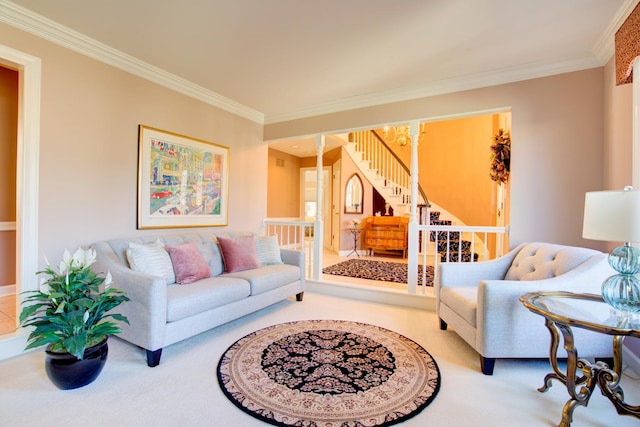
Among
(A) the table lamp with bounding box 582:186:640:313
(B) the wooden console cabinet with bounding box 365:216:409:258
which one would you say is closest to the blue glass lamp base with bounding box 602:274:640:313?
(A) the table lamp with bounding box 582:186:640:313

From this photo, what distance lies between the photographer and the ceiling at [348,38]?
2.22 m

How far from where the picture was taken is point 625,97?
2.45 meters

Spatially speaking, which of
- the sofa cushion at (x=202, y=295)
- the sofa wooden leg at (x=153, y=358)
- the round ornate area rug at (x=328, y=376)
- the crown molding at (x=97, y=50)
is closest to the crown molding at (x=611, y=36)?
the round ornate area rug at (x=328, y=376)

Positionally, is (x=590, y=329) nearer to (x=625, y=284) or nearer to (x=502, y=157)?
(x=625, y=284)

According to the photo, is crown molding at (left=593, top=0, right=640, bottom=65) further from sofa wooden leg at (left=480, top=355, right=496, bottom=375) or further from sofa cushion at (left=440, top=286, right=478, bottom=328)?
sofa wooden leg at (left=480, top=355, right=496, bottom=375)

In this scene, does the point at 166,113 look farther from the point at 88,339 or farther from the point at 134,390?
the point at 134,390

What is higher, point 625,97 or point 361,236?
point 625,97

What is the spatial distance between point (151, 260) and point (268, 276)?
1.11m

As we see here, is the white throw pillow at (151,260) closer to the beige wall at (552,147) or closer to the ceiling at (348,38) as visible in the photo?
the ceiling at (348,38)

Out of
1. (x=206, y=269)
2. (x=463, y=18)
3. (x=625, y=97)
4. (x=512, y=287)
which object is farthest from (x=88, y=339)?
(x=625, y=97)

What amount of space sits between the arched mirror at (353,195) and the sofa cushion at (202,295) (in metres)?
4.74

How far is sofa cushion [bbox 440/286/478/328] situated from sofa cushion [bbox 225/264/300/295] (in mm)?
1636

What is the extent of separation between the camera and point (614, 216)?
60.6 inches

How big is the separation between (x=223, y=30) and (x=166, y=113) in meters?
1.35
